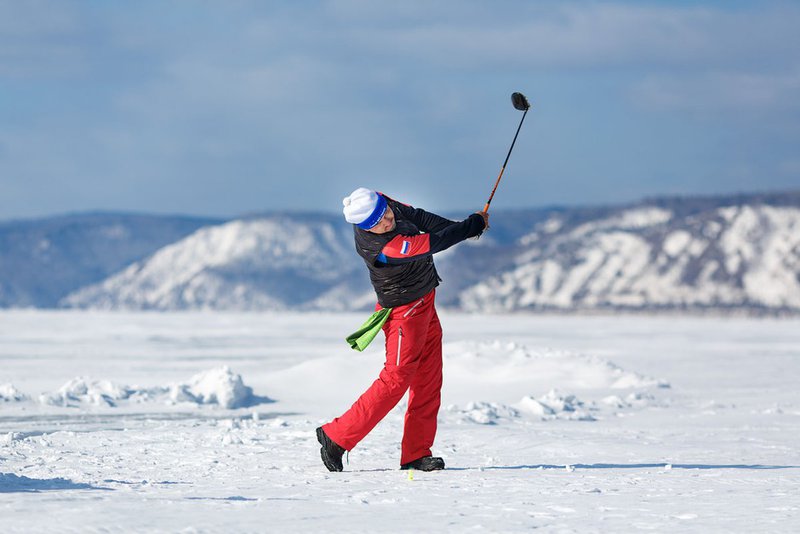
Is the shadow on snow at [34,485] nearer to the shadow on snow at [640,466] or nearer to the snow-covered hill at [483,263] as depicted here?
the shadow on snow at [640,466]

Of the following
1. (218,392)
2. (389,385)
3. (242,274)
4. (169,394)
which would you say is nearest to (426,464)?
(389,385)

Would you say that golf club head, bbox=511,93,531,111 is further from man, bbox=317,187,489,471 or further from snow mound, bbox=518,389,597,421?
snow mound, bbox=518,389,597,421

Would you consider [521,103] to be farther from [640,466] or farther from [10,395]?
[10,395]

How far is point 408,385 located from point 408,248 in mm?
793

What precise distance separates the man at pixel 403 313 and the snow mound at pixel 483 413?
9.50 feet

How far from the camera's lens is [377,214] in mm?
6047

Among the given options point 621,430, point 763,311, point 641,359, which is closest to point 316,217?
point 763,311

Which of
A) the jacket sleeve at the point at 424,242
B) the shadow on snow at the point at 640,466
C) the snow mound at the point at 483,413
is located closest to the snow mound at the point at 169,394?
the snow mound at the point at 483,413

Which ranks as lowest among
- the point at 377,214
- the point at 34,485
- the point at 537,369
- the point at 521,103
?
the point at 34,485

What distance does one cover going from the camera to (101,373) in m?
16.8

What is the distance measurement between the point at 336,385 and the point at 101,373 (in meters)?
5.11

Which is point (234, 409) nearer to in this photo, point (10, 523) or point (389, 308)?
point (389, 308)

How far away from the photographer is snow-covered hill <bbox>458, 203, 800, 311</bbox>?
8769 cm

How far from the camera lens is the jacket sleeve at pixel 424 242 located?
19.9 feet
